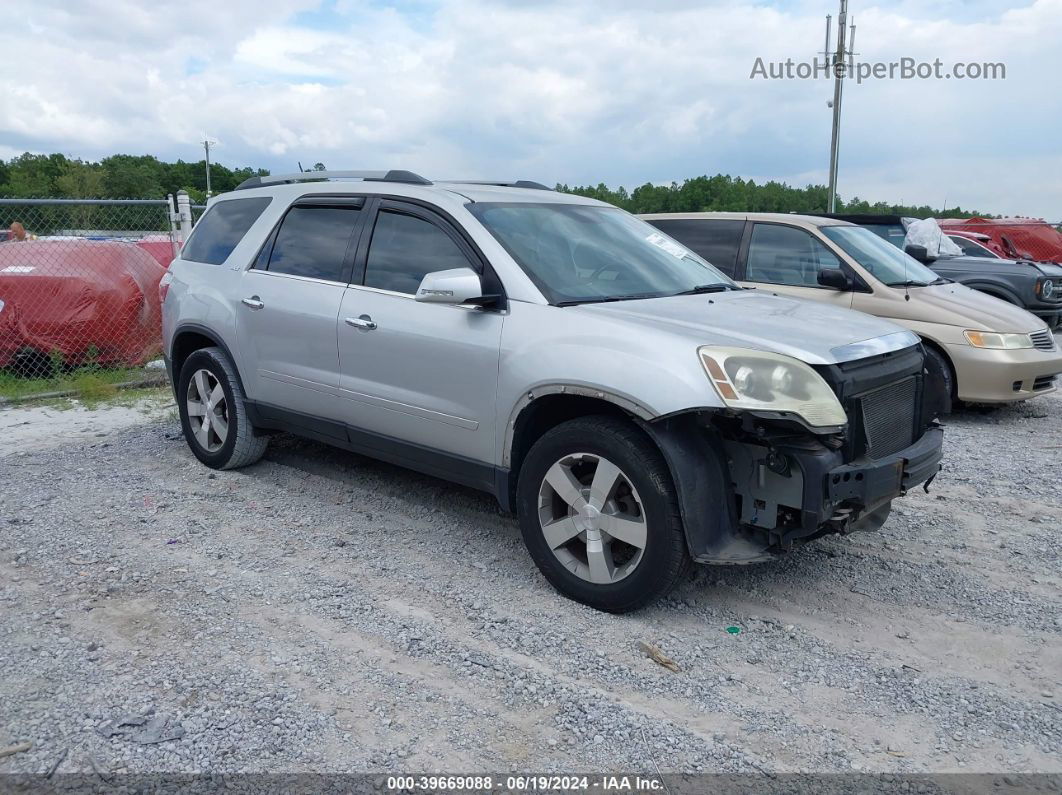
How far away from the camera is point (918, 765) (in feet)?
9.83

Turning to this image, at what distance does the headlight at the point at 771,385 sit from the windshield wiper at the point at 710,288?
1144 millimetres

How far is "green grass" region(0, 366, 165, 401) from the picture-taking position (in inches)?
342

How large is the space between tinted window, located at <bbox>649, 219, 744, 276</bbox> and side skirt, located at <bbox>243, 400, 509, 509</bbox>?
4.29 meters

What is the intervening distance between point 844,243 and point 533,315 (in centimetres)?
511

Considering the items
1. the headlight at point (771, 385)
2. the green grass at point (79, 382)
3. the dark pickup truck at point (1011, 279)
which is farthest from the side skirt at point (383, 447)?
the dark pickup truck at point (1011, 279)

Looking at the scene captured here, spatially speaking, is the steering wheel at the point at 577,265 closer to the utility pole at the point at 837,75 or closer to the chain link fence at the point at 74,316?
the chain link fence at the point at 74,316

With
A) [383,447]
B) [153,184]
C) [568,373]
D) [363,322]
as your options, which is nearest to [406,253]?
[363,322]

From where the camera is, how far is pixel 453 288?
4156mm

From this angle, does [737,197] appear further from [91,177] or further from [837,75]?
[91,177]

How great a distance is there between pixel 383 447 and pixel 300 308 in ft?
3.19

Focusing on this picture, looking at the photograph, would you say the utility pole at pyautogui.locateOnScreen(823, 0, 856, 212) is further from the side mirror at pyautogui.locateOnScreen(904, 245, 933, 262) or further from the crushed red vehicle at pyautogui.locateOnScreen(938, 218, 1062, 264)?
the side mirror at pyautogui.locateOnScreen(904, 245, 933, 262)

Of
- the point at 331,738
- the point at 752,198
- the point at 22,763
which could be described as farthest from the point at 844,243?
the point at 752,198

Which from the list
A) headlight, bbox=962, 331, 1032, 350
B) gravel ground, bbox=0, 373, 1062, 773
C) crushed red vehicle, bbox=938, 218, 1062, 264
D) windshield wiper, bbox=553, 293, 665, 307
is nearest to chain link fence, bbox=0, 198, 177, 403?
gravel ground, bbox=0, 373, 1062, 773

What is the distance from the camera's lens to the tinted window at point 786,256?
8.27 m
